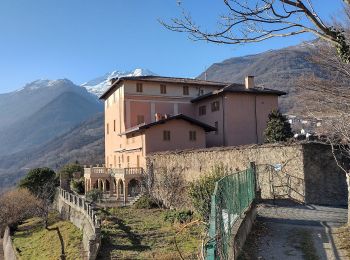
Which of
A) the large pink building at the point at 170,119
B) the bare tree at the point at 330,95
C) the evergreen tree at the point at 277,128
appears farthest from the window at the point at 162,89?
the bare tree at the point at 330,95

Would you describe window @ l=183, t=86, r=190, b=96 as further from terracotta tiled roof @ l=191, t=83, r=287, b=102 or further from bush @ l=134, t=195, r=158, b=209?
bush @ l=134, t=195, r=158, b=209

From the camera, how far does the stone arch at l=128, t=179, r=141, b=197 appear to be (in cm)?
4063

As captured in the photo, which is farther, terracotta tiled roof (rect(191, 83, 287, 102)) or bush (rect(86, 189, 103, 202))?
terracotta tiled roof (rect(191, 83, 287, 102))

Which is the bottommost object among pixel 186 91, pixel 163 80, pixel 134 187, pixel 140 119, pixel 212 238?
pixel 134 187

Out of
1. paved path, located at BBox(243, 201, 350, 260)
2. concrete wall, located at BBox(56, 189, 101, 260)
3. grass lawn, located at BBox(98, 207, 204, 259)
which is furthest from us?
concrete wall, located at BBox(56, 189, 101, 260)

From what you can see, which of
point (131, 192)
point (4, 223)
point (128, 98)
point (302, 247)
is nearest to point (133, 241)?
point (302, 247)

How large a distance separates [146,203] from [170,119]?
9289 millimetres

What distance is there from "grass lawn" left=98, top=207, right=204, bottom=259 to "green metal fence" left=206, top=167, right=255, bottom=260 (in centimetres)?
450

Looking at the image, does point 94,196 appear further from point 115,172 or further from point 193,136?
point 193,136

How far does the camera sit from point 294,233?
13.5m

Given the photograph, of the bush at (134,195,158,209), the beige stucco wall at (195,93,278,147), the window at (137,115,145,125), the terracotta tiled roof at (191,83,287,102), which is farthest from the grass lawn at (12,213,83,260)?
the terracotta tiled roof at (191,83,287,102)

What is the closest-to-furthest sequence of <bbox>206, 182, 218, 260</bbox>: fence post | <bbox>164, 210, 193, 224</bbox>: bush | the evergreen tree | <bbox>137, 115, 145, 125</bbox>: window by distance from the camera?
<bbox>206, 182, 218, 260</bbox>: fence post < <bbox>164, 210, 193, 224</bbox>: bush < the evergreen tree < <bbox>137, 115, 145, 125</bbox>: window

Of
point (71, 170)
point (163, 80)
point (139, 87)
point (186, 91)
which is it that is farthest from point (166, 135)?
point (71, 170)

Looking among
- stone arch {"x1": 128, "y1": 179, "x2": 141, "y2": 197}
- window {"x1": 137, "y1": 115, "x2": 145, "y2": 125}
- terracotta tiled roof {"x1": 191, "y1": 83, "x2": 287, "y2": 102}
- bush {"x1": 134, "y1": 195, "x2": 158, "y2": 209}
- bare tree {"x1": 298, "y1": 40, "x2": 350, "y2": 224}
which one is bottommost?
bush {"x1": 134, "y1": 195, "x2": 158, "y2": 209}
